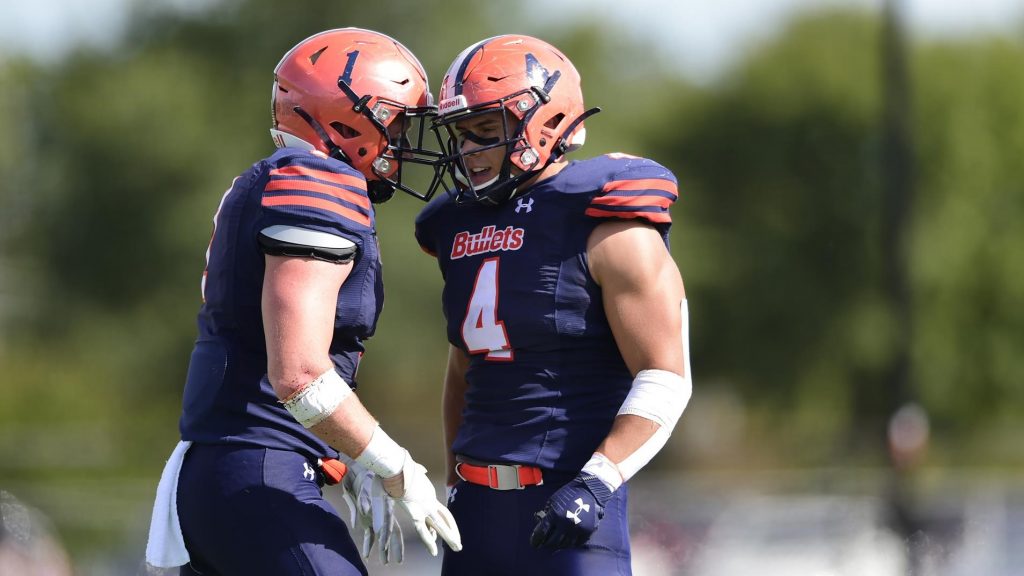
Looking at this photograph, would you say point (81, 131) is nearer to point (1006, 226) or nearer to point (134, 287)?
point (134, 287)

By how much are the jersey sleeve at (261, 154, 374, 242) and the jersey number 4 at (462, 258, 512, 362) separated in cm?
37

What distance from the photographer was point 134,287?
73.0 feet

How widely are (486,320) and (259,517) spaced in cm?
79

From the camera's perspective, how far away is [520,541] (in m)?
3.52

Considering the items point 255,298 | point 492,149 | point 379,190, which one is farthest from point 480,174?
point 255,298

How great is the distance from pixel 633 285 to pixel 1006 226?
72.1 ft

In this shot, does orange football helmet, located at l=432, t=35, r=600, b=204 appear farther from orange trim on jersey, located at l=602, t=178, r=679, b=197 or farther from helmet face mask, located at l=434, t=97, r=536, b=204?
orange trim on jersey, located at l=602, t=178, r=679, b=197

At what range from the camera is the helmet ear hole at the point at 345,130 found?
3812 mm

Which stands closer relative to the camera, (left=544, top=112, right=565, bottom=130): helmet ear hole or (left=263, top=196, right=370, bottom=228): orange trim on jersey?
(left=263, top=196, right=370, bottom=228): orange trim on jersey

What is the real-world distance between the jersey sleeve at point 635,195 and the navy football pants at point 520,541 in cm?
71

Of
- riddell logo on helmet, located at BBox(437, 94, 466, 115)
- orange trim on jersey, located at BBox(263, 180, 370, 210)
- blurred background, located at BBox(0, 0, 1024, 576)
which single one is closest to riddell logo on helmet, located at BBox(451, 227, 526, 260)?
riddell logo on helmet, located at BBox(437, 94, 466, 115)

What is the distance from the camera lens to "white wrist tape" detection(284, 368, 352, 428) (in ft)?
10.7

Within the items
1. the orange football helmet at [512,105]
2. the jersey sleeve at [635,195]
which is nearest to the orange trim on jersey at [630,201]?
the jersey sleeve at [635,195]

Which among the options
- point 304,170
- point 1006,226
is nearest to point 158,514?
point 304,170
